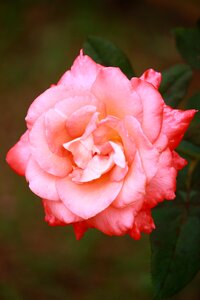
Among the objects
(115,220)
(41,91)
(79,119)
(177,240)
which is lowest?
(41,91)

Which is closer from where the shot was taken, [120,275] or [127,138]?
[127,138]

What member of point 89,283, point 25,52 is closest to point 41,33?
point 25,52

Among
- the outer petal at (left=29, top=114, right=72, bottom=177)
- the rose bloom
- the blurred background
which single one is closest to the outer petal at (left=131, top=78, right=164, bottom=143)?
the rose bloom

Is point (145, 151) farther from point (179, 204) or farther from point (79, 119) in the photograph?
point (179, 204)

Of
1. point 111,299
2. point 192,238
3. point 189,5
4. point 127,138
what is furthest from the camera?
point 189,5

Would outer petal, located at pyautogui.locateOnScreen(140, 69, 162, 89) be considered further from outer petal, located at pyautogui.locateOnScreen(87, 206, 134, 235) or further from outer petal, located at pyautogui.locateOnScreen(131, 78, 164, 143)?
outer petal, located at pyautogui.locateOnScreen(87, 206, 134, 235)

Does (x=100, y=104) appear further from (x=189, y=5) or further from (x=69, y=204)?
(x=189, y=5)

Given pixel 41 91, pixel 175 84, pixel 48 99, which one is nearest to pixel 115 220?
pixel 48 99

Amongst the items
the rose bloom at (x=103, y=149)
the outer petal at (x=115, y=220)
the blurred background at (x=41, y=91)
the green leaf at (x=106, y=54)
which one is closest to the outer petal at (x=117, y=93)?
the rose bloom at (x=103, y=149)
